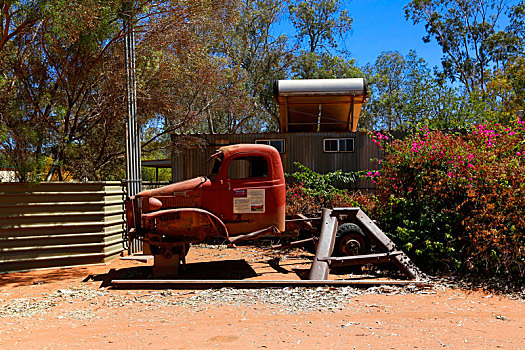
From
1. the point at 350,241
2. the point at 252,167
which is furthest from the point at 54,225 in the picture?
the point at 350,241

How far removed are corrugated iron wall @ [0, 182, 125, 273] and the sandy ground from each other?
1.17 metres

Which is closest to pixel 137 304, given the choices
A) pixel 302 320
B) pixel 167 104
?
pixel 302 320

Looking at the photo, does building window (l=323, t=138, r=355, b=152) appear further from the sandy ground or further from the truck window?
the sandy ground

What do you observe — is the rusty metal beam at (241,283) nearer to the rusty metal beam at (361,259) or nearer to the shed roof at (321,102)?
the rusty metal beam at (361,259)

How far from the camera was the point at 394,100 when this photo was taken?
110 ft

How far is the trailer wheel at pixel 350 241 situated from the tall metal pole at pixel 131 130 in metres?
5.25

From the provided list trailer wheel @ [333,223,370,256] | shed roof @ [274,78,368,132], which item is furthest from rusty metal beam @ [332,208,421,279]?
shed roof @ [274,78,368,132]

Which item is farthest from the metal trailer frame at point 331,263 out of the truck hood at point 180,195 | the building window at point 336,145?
the building window at point 336,145

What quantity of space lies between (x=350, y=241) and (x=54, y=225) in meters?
6.12

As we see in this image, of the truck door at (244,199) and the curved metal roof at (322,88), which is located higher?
the curved metal roof at (322,88)

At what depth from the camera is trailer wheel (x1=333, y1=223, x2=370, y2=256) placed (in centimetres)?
810

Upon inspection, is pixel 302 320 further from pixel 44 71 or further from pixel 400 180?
pixel 44 71

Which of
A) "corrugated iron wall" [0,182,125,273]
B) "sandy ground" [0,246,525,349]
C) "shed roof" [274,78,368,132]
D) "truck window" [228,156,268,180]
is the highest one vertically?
"shed roof" [274,78,368,132]

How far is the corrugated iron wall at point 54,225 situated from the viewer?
8.41 m
